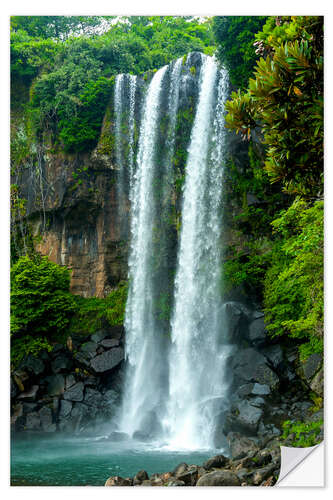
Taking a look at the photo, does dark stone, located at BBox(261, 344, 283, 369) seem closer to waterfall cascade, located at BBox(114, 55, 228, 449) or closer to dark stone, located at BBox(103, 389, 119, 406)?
waterfall cascade, located at BBox(114, 55, 228, 449)

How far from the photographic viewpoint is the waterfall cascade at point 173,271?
7035 mm

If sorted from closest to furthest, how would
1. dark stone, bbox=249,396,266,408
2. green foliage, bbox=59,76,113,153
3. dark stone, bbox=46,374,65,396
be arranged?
dark stone, bbox=249,396,266,408 < dark stone, bbox=46,374,65,396 < green foliage, bbox=59,76,113,153

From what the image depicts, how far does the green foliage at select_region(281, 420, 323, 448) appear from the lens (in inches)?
160

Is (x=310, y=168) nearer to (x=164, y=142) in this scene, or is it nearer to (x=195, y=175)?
(x=195, y=175)

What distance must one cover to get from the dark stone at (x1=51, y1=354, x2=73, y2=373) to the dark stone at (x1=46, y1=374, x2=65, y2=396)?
147 mm

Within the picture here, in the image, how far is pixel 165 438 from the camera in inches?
259

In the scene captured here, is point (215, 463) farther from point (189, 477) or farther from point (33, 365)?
point (33, 365)

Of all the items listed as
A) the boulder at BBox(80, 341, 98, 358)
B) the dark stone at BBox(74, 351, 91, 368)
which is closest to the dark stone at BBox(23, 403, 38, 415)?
the dark stone at BBox(74, 351, 91, 368)

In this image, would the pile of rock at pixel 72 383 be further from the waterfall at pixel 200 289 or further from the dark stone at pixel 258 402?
the dark stone at pixel 258 402

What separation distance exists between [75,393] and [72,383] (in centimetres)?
26

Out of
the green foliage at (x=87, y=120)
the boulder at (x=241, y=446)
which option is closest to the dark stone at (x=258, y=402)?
the boulder at (x=241, y=446)

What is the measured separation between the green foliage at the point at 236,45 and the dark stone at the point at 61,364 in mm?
6684
